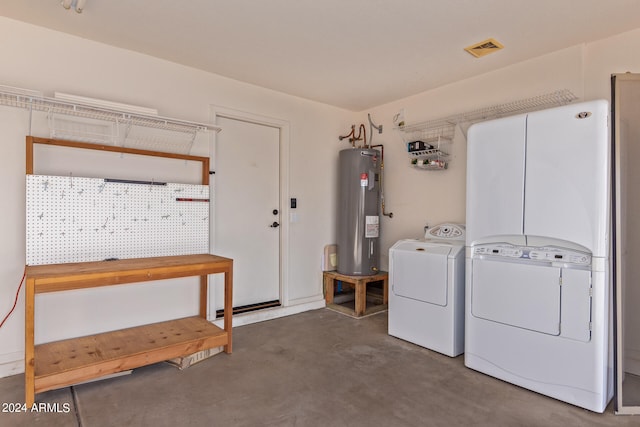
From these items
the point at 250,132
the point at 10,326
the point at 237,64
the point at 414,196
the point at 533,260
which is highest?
the point at 237,64

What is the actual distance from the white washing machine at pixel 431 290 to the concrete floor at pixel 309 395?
0.16 m

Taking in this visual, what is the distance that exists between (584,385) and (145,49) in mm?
A: 3995

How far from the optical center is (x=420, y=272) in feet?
10.1

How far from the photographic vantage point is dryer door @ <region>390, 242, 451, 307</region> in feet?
9.60

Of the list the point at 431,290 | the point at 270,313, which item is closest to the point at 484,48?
the point at 431,290

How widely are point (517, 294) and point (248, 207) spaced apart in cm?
262

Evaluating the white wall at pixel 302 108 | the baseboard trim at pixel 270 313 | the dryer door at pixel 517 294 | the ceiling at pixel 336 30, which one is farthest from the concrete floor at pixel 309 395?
the ceiling at pixel 336 30

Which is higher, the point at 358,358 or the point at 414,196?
the point at 414,196

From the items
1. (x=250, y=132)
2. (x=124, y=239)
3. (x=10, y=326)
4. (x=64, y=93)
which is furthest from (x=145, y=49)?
(x=10, y=326)

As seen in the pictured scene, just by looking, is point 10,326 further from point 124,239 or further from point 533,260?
point 533,260

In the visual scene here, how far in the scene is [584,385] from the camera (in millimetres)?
2127

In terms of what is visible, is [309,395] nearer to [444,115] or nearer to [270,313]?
[270,313]

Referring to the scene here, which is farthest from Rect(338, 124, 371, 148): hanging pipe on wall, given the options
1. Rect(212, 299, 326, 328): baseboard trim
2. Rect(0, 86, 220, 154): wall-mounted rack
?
Rect(212, 299, 326, 328): baseboard trim

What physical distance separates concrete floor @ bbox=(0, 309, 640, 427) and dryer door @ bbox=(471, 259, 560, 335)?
0.47m
